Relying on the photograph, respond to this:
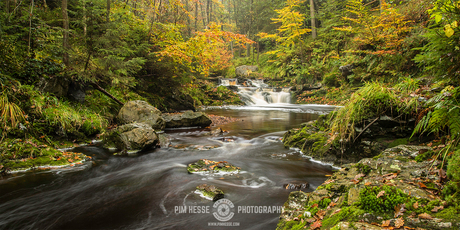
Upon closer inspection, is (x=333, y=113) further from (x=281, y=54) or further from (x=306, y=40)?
(x=306, y=40)

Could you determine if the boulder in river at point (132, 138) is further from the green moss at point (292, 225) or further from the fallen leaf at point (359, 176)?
the fallen leaf at point (359, 176)

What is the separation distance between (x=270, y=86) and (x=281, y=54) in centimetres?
379

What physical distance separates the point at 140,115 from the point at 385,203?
342 inches

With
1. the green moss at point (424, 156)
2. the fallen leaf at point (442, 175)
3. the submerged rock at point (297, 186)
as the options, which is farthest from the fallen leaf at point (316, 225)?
the submerged rock at point (297, 186)

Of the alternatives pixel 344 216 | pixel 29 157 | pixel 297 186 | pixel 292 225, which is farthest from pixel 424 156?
pixel 29 157

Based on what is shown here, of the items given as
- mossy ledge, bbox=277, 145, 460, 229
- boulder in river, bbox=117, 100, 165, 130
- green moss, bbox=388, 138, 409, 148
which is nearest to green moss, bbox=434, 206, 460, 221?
mossy ledge, bbox=277, 145, 460, 229

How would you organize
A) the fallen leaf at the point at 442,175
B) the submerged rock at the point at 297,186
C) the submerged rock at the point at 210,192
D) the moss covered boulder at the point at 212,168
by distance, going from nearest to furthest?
the fallen leaf at the point at 442,175, the submerged rock at the point at 210,192, the submerged rock at the point at 297,186, the moss covered boulder at the point at 212,168

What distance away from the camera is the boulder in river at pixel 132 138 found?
669 centimetres

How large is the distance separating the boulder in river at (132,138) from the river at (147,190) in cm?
34

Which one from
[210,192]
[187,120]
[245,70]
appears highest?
[245,70]

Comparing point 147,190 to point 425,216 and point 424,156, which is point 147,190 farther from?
point 424,156

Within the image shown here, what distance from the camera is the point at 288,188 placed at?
13.9 ft

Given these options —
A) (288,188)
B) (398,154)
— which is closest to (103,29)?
(288,188)

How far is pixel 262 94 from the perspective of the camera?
72.2 feet
